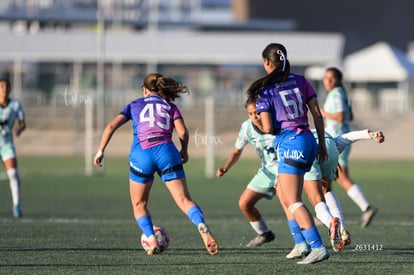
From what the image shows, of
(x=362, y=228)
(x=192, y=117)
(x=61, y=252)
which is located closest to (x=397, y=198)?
(x=362, y=228)

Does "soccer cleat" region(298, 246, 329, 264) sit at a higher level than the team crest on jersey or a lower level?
lower

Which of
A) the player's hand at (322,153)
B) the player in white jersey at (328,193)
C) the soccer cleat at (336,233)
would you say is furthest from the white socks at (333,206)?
the player's hand at (322,153)

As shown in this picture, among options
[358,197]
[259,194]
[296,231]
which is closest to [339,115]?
[358,197]

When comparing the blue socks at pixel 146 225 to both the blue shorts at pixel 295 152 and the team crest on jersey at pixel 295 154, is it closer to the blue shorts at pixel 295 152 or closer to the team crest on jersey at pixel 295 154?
the blue shorts at pixel 295 152

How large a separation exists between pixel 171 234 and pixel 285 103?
4.35 metres

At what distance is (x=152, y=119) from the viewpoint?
10969 mm

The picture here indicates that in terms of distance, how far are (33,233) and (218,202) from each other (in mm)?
7596

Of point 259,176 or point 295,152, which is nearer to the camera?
point 295,152

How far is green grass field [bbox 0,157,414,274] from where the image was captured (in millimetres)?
10531

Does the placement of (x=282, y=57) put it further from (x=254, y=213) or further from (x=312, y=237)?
→ (x=254, y=213)

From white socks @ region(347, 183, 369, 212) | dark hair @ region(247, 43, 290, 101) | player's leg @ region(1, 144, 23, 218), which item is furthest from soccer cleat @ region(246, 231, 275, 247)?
player's leg @ region(1, 144, 23, 218)

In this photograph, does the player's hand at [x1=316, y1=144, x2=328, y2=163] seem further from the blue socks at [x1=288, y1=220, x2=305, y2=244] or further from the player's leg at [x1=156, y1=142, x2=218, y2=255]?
the player's leg at [x1=156, y1=142, x2=218, y2=255]

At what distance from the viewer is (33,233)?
1400cm

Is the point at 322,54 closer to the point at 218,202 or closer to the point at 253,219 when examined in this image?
the point at 218,202
